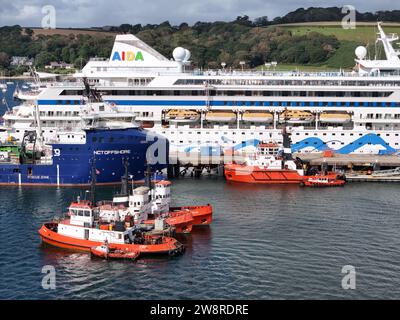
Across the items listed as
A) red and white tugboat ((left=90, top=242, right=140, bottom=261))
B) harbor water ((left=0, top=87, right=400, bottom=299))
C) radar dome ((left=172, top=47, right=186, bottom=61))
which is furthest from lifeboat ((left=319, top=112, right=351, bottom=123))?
red and white tugboat ((left=90, top=242, right=140, bottom=261))

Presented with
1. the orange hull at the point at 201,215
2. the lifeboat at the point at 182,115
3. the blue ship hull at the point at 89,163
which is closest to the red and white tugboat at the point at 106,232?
the orange hull at the point at 201,215

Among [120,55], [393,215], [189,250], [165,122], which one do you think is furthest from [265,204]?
[120,55]

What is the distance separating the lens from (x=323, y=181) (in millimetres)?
52750

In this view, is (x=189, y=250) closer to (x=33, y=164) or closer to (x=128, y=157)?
(x=128, y=157)

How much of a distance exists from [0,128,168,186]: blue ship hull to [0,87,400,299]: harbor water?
3.48 m

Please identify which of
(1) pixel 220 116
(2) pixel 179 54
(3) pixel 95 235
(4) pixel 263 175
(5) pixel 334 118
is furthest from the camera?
(2) pixel 179 54

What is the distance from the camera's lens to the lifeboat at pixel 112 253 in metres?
34.6

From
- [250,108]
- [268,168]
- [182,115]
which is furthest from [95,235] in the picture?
[250,108]

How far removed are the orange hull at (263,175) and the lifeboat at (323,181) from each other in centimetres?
78

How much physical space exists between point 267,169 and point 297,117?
23.8 feet

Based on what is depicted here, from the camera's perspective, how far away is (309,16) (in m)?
182

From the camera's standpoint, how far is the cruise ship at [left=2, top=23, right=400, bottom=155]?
195ft

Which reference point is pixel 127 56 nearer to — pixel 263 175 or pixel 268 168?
pixel 268 168

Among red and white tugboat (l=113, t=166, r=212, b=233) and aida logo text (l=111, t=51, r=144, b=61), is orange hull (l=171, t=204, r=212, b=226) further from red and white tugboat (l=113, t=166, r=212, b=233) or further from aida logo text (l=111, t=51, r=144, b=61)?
aida logo text (l=111, t=51, r=144, b=61)
